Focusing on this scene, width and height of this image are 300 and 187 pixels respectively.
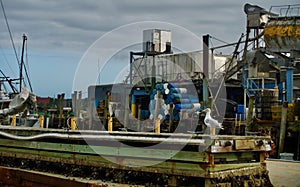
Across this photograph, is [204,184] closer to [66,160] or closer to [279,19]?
[66,160]

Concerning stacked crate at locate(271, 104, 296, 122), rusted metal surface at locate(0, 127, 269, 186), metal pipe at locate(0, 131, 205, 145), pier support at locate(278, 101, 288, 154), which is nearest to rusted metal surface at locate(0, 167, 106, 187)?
rusted metal surface at locate(0, 127, 269, 186)

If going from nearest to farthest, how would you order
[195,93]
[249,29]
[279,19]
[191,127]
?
[191,127] → [279,19] → [195,93] → [249,29]

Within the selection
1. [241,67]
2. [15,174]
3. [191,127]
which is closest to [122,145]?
[15,174]

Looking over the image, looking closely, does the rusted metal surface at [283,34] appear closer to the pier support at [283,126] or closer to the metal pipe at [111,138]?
the pier support at [283,126]

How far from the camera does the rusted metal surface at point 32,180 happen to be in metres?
9.71

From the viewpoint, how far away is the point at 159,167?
861cm

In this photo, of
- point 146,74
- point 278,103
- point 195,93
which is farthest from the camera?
point 146,74

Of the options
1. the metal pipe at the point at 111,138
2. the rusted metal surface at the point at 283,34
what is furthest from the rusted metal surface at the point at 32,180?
the rusted metal surface at the point at 283,34

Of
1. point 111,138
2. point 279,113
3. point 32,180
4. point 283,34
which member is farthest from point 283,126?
point 32,180

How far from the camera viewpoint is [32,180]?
421 inches

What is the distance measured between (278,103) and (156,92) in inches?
334

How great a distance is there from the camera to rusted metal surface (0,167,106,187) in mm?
9708

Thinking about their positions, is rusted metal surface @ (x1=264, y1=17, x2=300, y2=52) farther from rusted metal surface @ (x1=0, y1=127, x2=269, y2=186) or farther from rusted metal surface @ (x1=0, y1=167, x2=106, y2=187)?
rusted metal surface @ (x1=0, y1=167, x2=106, y2=187)

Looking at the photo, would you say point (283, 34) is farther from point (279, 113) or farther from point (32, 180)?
point (32, 180)
